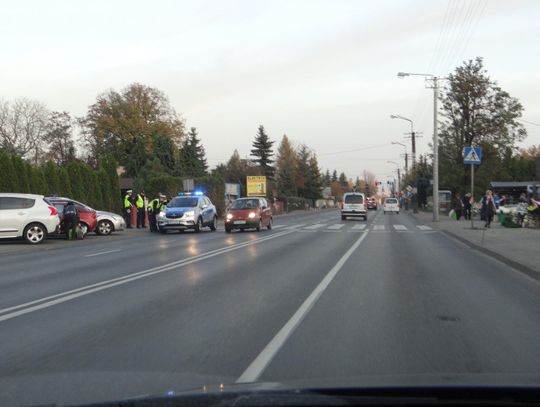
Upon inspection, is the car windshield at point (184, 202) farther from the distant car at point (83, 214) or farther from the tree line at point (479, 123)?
the tree line at point (479, 123)

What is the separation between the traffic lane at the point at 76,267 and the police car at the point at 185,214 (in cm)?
716

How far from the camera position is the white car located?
64.3ft

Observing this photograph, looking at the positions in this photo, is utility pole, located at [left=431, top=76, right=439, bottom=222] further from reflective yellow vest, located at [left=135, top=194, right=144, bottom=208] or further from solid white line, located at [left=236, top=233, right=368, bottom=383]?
solid white line, located at [left=236, top=233, right=368, bottom=383]

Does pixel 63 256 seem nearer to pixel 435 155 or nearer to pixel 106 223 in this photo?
pixel 106 223

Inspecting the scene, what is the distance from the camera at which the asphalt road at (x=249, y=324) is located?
4.75 metres

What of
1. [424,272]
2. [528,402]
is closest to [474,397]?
[528,402]

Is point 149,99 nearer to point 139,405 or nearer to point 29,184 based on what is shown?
point 29,184

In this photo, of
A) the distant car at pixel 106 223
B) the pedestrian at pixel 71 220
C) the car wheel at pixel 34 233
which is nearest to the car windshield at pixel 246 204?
the distant car at pixel 106 223

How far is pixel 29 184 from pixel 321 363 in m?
30.1

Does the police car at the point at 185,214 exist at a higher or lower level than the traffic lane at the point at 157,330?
higher

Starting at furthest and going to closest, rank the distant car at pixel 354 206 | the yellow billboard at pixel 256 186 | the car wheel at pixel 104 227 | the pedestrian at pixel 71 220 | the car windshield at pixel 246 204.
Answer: the yellow billboard at pixel 256 186
the distant car at pixel 354 206
the car windshield at pixel 246 204
the car wheel at pixel 104 227
the pedestrian at pixel 71 220

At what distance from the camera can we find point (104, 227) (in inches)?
974

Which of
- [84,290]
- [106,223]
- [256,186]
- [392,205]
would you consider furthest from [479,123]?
[84,290]

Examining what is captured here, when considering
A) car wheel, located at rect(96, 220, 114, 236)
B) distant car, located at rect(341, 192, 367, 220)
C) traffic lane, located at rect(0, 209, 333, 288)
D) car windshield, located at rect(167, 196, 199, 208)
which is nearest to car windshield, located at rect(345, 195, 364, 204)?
distant car, located at rect(341, 192, 367, 220)
